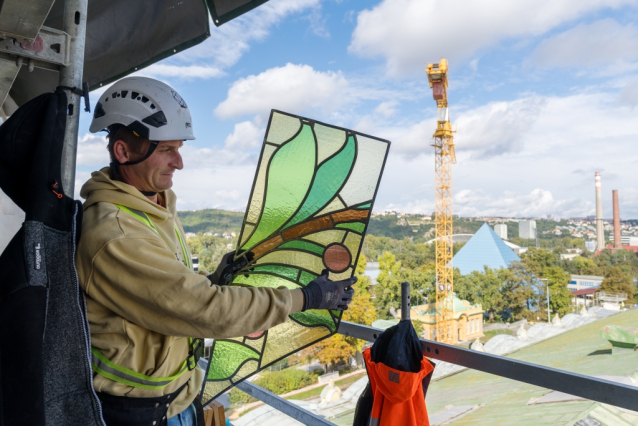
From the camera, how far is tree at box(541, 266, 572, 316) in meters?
39.5

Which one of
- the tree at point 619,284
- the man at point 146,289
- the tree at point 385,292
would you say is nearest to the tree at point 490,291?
the tree at point 385,292

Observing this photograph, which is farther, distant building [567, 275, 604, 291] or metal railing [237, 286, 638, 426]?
distant building [567, 275, 604, 291]

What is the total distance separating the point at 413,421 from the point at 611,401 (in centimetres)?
72

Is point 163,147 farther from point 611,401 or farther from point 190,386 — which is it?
point 611,401

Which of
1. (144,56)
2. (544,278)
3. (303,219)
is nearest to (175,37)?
(144,56)

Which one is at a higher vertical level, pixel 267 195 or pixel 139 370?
pixel 267 195

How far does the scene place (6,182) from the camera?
41.3 inches

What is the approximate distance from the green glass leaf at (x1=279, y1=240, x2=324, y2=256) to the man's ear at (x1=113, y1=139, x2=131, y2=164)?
28.8 inches

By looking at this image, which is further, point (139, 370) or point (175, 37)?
point (175, 37)

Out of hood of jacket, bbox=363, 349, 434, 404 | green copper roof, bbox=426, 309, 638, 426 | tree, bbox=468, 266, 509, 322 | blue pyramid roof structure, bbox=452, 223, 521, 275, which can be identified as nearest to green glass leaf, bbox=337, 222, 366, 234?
hood of jacket, bbox=363, 349, 434, 404

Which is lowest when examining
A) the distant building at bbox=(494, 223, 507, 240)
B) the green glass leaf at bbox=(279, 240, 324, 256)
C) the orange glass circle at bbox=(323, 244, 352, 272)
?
the orange glass circle at bbox=(323, 244, 352, 272)

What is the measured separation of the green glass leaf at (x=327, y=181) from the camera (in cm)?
176

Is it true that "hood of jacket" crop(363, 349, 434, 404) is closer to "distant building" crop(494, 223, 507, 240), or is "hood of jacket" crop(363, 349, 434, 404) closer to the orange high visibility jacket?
the orange high visibility jacket

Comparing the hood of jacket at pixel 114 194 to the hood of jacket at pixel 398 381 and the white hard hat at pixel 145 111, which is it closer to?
the white hard hat at pixel 145 111
